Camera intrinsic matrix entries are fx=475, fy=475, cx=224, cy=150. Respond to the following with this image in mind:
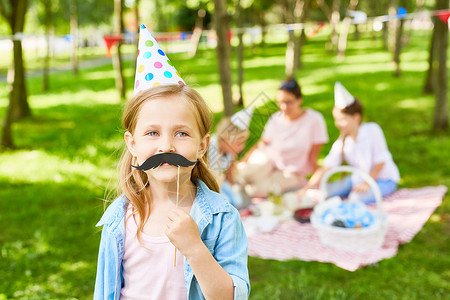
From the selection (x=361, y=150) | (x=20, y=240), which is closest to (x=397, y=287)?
(x=361, y=150)

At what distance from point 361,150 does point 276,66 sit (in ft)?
47.1

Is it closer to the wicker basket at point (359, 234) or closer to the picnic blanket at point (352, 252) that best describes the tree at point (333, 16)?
the picnic blanket at point (352, 252)

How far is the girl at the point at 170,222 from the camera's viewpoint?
1.44 metres

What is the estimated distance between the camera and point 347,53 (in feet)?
76.6

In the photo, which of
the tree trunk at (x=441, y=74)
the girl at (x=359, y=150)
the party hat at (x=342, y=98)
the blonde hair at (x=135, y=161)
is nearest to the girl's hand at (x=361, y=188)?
the girl at (x=359, y=150)

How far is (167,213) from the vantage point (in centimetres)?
165

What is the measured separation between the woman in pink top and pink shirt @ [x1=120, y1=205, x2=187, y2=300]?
11.7ft

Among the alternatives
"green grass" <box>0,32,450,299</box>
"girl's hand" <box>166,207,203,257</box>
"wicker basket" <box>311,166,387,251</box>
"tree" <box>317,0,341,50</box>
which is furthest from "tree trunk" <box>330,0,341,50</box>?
"girl's hand" <box>166,207,203,257</box>

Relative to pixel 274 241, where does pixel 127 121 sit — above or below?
above

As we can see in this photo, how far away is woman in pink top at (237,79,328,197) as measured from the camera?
5254 mm

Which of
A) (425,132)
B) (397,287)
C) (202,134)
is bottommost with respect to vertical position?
(397,287)

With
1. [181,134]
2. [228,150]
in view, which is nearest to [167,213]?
[181,134]

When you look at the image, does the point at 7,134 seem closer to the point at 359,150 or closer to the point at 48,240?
the point at 48,240

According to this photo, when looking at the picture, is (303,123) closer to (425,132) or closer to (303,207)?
(303,207)
